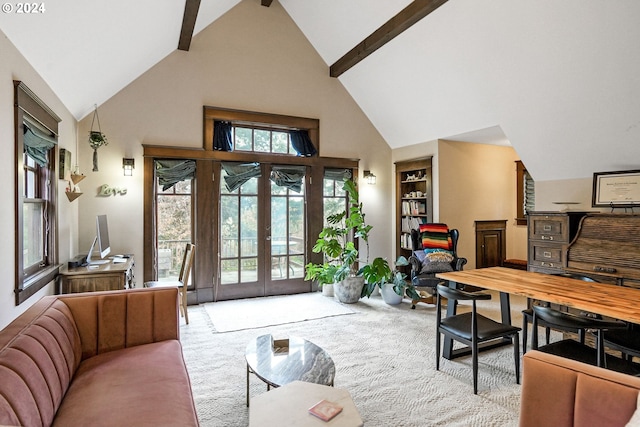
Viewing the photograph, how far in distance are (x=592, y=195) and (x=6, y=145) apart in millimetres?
5246

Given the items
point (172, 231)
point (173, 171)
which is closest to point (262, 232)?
point (172, 231)

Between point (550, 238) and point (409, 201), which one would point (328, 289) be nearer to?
point (409, 201)

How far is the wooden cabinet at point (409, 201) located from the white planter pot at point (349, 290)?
1.38 m

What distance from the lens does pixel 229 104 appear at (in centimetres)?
514

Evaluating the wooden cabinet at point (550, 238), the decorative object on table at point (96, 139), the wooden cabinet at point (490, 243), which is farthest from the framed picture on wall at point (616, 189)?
the decorative object on table at point (96, 139)

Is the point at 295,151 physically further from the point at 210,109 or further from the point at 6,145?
the point at 6,145

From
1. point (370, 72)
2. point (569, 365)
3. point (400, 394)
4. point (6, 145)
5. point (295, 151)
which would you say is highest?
point (370, 72)

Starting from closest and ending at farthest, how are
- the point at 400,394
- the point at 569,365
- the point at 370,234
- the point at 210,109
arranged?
the point at 569,365 → the point at 400,394 → the point at 210,109 → the point at 370,234

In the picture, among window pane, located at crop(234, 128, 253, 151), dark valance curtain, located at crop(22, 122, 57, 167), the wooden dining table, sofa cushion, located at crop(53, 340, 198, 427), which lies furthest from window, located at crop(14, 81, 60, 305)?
the wooden dining table

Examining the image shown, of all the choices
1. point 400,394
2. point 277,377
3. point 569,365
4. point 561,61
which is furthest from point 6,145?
point 561,61

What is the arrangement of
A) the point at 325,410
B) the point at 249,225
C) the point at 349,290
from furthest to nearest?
the point at 249,225
the point at 349,290
the point at 325,410

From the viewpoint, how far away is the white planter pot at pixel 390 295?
4898 millimetres

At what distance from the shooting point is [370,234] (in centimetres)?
612

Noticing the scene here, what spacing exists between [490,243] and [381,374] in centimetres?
403
